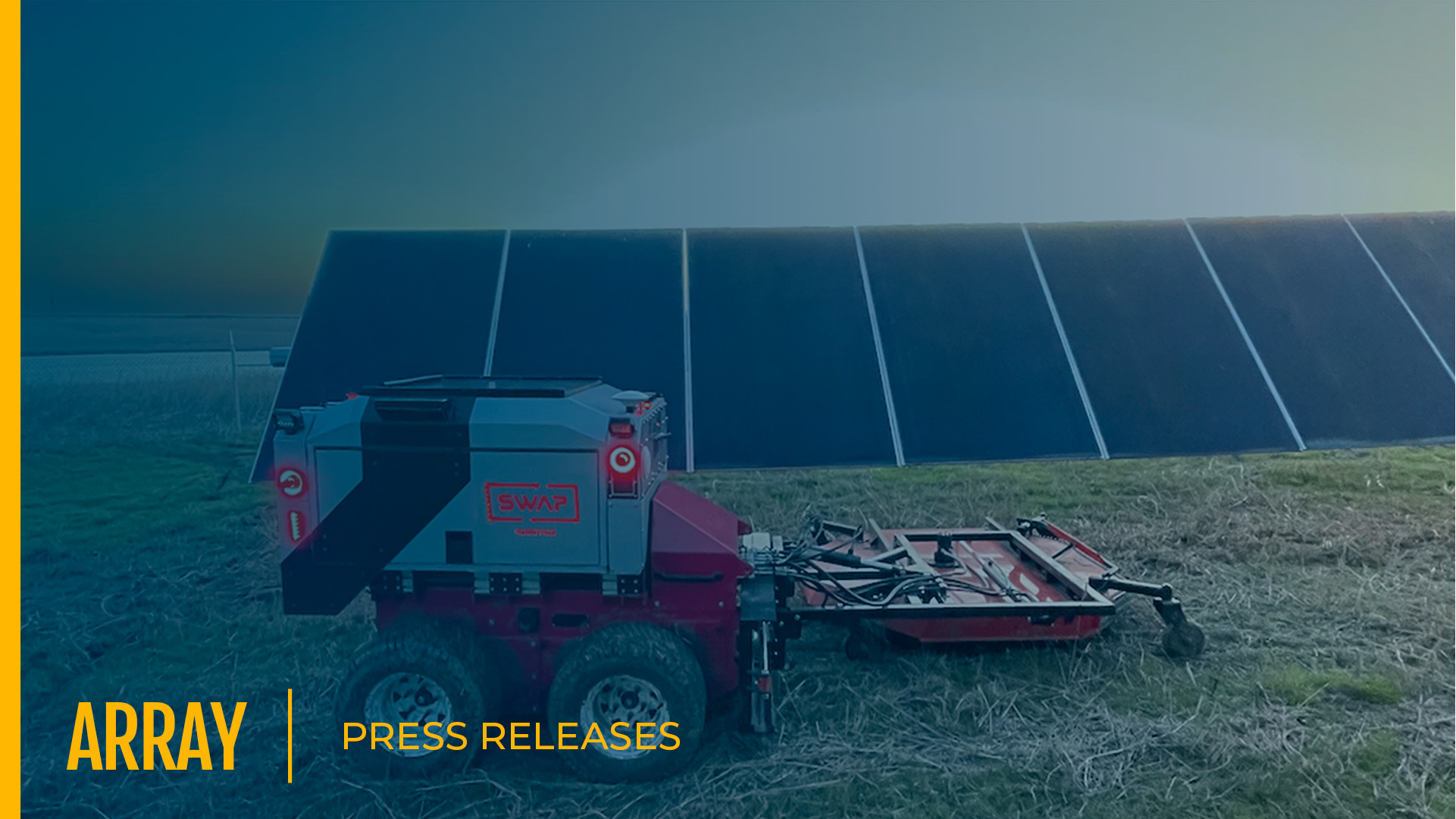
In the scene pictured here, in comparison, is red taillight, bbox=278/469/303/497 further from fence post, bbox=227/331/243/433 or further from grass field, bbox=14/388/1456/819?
fence post, bbox=227/331/243/433

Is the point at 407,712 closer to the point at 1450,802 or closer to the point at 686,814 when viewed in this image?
the point at 686,814

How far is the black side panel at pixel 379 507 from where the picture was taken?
429 centimetres

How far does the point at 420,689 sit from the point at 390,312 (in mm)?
4881

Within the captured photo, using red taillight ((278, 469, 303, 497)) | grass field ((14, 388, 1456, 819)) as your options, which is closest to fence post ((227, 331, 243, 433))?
grass field ((14, 388, 1456, 819))

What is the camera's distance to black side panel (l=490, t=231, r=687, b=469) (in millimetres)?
7469

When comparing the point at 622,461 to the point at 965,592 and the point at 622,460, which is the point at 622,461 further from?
the point at 965,592

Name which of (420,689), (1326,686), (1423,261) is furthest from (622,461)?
(1423,261)

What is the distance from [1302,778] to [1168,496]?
692cm

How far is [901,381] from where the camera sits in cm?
747

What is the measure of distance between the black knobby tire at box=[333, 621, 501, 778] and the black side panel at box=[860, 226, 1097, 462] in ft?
14.0

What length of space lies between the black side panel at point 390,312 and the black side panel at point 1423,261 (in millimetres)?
10831

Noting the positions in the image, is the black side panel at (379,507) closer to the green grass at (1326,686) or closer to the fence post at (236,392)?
the green grass at (1326,686)

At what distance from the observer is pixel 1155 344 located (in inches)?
310

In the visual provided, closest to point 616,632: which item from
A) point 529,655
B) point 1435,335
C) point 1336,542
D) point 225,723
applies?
point 529,655
